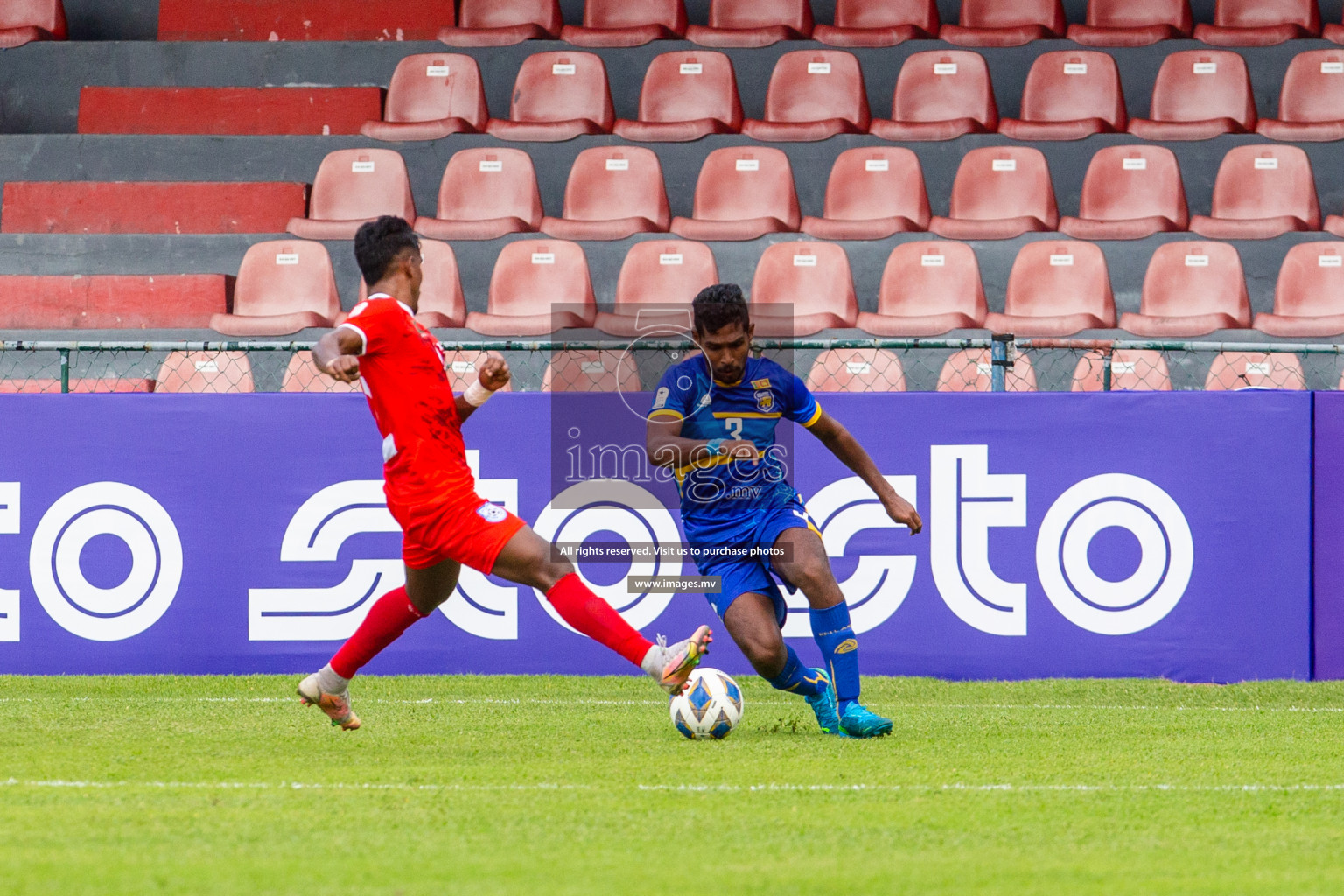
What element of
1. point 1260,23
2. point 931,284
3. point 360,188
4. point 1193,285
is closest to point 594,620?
point 931,284

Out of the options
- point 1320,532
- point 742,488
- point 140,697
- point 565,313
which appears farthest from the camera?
point 565,313

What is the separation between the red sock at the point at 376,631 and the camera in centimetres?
562

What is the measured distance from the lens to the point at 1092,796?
14.8 feet

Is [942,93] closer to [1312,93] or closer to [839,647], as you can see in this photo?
[1312,93]

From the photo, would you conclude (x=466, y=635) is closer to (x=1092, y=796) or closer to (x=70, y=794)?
(x=70, y=794)

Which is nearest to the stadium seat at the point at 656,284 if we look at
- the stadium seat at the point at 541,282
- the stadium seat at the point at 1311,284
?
the stadium seat at the point at 541,282

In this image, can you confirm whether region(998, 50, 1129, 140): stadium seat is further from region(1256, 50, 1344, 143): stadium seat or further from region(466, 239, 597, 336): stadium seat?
region(466, 239, 597, 336): stadium seat

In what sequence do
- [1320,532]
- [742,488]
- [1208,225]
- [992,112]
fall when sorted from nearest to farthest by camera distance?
1. [742,488]
2. [1320,532]
3. [1208,225]
4. [992,112]

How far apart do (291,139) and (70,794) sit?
8815 mm

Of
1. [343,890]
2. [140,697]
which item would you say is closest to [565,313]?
[140,697]

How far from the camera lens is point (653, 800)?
440cm

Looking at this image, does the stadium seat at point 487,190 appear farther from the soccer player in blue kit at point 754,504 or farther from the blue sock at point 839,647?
the blue sock at point 839,647

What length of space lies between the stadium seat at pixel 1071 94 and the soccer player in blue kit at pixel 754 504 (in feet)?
22.8

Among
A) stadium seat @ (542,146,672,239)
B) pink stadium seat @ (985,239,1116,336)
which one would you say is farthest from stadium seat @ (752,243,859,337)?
stadium seat @ (542,146,672,239)
